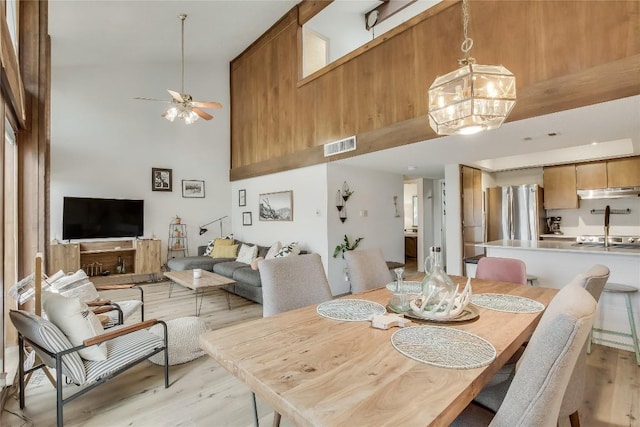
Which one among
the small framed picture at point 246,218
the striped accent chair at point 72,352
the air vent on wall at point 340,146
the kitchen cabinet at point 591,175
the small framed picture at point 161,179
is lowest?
the striped accent chair at point 72,352

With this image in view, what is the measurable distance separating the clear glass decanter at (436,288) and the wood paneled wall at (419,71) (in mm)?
2062

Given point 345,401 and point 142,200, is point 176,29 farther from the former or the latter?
point 345,401

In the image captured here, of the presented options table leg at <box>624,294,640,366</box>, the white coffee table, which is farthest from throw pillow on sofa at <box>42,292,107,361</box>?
table leg at <box>624,294,640,366</box>

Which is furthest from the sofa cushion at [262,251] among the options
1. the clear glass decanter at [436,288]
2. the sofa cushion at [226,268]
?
the clear glass decanter at [436,288]

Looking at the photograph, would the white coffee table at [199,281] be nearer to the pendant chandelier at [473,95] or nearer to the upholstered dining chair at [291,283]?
the upholstered dining chair at [291,283]

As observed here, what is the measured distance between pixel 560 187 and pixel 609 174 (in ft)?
2.07

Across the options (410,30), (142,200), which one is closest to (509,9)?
(410,30)

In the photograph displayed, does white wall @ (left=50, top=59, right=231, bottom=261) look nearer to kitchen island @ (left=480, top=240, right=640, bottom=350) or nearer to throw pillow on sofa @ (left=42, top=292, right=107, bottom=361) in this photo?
throw pillow on sofa @ (left=42, top=292, right=107, bottom=361)

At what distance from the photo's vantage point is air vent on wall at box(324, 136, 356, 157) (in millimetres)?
4360

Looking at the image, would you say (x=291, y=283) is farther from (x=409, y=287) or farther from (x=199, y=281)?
(x=199, y=281)

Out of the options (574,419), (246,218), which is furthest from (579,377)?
(246,218)

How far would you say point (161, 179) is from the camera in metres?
6.46

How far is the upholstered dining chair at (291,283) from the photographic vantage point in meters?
2.02

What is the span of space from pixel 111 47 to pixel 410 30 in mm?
5005
